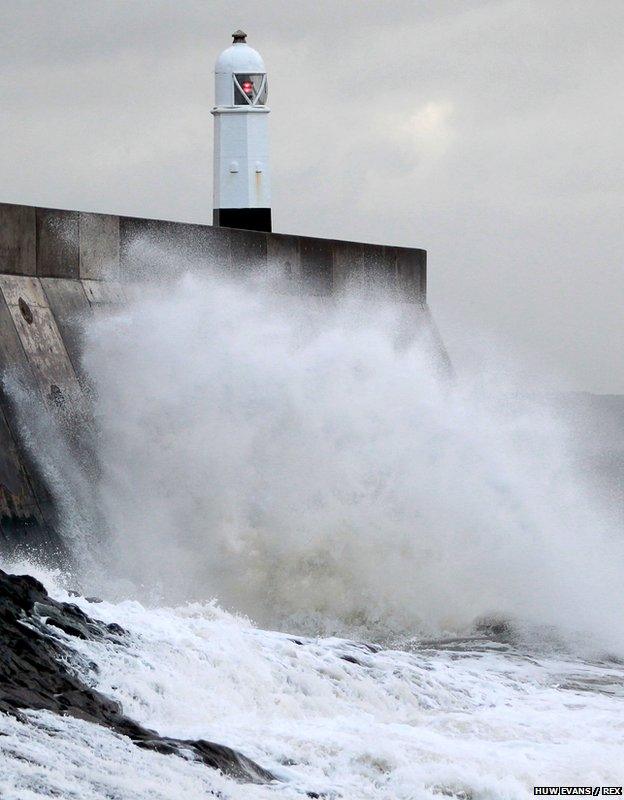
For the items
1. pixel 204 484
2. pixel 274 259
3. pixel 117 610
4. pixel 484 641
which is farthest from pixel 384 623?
pixel 274 259

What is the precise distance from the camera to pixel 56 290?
9305mm

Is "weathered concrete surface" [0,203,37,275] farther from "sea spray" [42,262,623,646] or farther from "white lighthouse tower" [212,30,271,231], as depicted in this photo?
"white lighthouse tower" [212,30,271,231]

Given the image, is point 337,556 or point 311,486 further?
point 311,486

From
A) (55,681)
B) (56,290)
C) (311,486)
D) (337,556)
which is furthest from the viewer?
(311,486)

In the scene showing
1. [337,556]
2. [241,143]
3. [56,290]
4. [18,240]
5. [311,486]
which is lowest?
[337,556]

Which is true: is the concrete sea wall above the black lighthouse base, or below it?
below

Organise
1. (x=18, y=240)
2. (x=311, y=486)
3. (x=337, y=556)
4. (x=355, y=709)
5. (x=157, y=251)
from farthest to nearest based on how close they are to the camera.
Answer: (x=157, y=251)
(x=311, y=486)
(x=337, y=556)
(x=18, y=240)
(x=355, y=709)

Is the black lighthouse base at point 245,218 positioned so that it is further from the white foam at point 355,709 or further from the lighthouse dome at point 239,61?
the white foam at point 355,709

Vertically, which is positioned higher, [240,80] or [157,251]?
[240,80]

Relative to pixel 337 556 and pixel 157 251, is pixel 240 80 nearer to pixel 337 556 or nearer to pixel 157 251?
pixel 157 251

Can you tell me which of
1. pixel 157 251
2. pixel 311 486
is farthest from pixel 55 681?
pixel 157 251

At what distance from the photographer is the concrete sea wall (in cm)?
834

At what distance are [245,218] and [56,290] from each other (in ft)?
19.8

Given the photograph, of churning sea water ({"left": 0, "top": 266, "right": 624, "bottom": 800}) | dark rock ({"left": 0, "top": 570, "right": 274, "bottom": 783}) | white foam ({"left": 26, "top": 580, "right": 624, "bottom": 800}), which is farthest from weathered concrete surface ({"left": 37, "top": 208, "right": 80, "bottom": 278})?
dark rock ({"left": 0, "top": 570, "right": 274, "bottom": 783})
